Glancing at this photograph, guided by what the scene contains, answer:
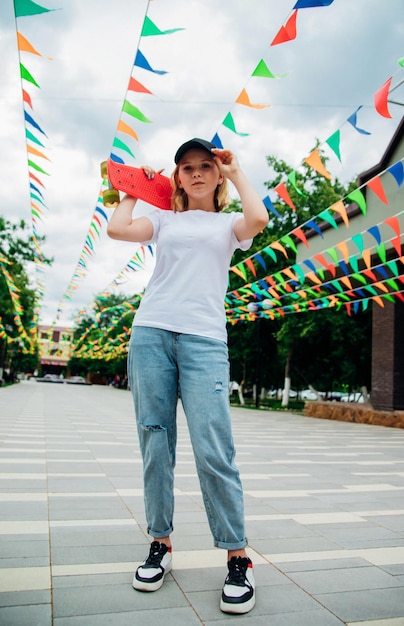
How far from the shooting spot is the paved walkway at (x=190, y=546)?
Answer: 1896 millimetres

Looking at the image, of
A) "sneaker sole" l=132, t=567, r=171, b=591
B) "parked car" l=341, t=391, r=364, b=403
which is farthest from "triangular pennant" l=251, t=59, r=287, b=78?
"parked car" l=341, t=391, r=364, b=403

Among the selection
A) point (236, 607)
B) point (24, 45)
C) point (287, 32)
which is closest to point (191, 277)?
point (236, 607)

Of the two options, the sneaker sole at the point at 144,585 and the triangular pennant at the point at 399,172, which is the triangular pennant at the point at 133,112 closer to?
the triangular pennant at the point at 399,172

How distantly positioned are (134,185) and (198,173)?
0.99 ft

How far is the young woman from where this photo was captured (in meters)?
2.09

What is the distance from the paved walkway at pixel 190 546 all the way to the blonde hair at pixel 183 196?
168 centimetres

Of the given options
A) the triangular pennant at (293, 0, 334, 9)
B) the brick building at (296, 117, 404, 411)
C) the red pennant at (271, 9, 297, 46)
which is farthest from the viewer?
the brick building at (296, 117, 404, 411)

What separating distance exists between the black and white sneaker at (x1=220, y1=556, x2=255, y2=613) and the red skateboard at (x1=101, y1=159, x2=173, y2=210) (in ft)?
5.32

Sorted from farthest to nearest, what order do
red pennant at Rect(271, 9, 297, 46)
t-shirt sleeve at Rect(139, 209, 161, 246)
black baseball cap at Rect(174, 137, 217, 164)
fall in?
red pennant at Rect(271, 9, 297, 46)
t-shirt sleeve at Rect(139, 209, 161, 246)
black baseball cap at Rect(174, 137, 217, 164)

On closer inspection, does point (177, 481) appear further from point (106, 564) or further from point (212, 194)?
point (212, 194)

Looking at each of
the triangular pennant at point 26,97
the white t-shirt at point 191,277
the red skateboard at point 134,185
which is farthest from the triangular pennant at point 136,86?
the white t-shirt at point 191,277

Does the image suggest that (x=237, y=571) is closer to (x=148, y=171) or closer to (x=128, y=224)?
(x=128, y=224)

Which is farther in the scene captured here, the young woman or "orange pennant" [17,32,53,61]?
"orange pennant" [17,32,53,61]

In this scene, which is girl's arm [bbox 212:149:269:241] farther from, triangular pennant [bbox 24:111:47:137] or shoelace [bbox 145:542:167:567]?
triangular pennant [bbox 24:111:47:137]
